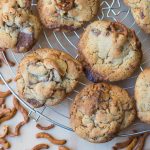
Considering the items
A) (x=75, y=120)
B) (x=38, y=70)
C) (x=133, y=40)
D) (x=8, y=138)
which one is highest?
(x=133, y=40)

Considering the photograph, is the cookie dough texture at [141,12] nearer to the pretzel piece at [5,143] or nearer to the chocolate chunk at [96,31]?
the chocolate chunk at [96,31]

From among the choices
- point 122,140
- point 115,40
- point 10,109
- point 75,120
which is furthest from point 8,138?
point 115,40

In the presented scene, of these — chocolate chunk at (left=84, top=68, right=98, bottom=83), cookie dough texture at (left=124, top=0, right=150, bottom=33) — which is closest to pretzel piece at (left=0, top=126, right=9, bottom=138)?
chocolate chunk at (left=84, top=68, right=98, bottom=83)

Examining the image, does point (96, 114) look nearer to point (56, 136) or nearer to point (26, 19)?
point (56, 136)

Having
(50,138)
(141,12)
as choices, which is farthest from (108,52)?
(50,138)

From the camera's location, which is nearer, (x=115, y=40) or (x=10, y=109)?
(x=115, y=40)

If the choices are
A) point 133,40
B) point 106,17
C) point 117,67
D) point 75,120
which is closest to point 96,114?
point 75,120

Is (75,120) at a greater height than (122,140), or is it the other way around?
(75,120)
